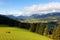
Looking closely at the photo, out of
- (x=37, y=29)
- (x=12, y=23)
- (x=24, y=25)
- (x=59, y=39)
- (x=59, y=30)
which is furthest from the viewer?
(x=12, y=23)

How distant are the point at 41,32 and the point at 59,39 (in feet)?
122

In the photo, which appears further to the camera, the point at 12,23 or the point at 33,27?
the point at 12,23

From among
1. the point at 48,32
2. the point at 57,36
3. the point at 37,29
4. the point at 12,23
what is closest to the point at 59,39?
the point at 57,36

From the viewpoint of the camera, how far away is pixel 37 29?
93500 millimetres

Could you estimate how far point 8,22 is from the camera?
145m

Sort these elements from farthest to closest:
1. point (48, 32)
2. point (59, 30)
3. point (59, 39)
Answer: point (48, 32) → point (59, 30) → point (59, 39)

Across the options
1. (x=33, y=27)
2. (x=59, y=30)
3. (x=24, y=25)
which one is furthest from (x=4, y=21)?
(x=59, y=30)

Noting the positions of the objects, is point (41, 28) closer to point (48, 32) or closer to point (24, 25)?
point (48, 32)

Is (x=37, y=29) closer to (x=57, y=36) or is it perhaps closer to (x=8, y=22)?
(x=57, y=36)

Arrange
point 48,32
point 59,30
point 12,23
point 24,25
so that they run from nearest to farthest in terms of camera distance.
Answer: point 59,30, point 48,32, point 24,25, point 12,23

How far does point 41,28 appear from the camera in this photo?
89.4 meters

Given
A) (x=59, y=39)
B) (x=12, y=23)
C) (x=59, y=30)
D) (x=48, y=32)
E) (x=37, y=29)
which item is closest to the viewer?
(x=59, y=39)

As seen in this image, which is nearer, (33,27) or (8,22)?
(33,27)

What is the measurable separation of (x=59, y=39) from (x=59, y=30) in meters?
4.17
